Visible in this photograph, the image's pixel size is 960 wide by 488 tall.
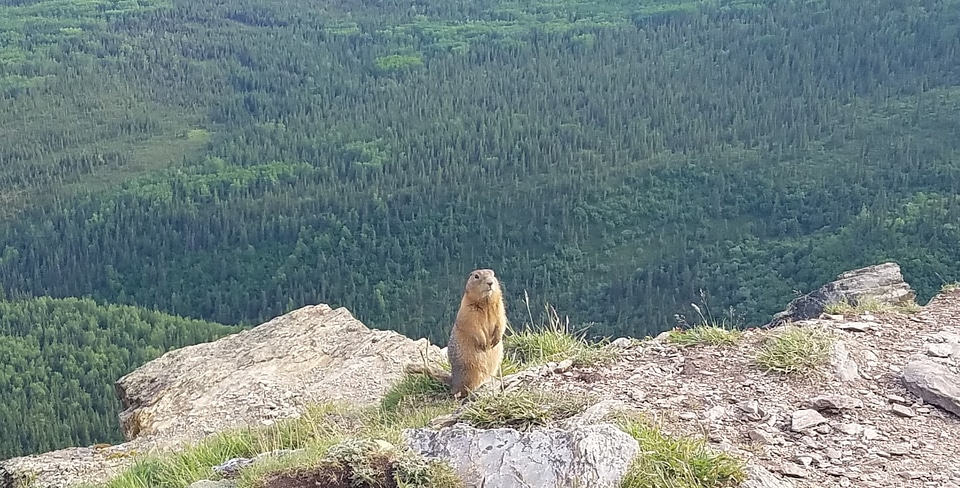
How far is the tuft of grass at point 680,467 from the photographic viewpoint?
338 inches

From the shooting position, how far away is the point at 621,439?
894 centimetres

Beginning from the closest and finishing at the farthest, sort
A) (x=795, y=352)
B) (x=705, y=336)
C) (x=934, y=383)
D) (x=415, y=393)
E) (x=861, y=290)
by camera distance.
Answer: (x=934, y=383)
(x=795, y=352)
(x=705, y=336)
(x=415, y=393)
(x=861, y=290)

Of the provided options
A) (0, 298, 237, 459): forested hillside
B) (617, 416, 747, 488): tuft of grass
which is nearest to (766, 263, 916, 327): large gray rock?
(617, 416, 747, 488): tuft of grass

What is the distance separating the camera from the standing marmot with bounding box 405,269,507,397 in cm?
1234

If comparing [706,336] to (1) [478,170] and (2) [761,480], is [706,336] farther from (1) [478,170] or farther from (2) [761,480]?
(1) [478,170]

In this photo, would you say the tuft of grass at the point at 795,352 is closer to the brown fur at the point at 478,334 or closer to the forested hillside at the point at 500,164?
the brown fur at the point at 478,334

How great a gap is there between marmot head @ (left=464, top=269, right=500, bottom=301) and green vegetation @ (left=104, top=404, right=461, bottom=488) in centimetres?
169

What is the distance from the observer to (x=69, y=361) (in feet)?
212

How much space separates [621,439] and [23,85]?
18054cm

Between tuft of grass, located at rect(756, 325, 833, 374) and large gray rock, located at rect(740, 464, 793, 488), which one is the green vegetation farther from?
tuft of grass, located at rect(756, 325, 833, 374)

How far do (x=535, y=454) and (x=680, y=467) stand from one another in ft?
4.14

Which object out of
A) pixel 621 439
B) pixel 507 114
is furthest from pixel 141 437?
pixel 507 114

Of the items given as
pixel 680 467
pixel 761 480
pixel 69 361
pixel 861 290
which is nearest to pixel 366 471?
pixel 680 467

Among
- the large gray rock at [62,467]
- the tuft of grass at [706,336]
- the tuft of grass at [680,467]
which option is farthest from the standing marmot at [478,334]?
the large gray rock at [62,467]
